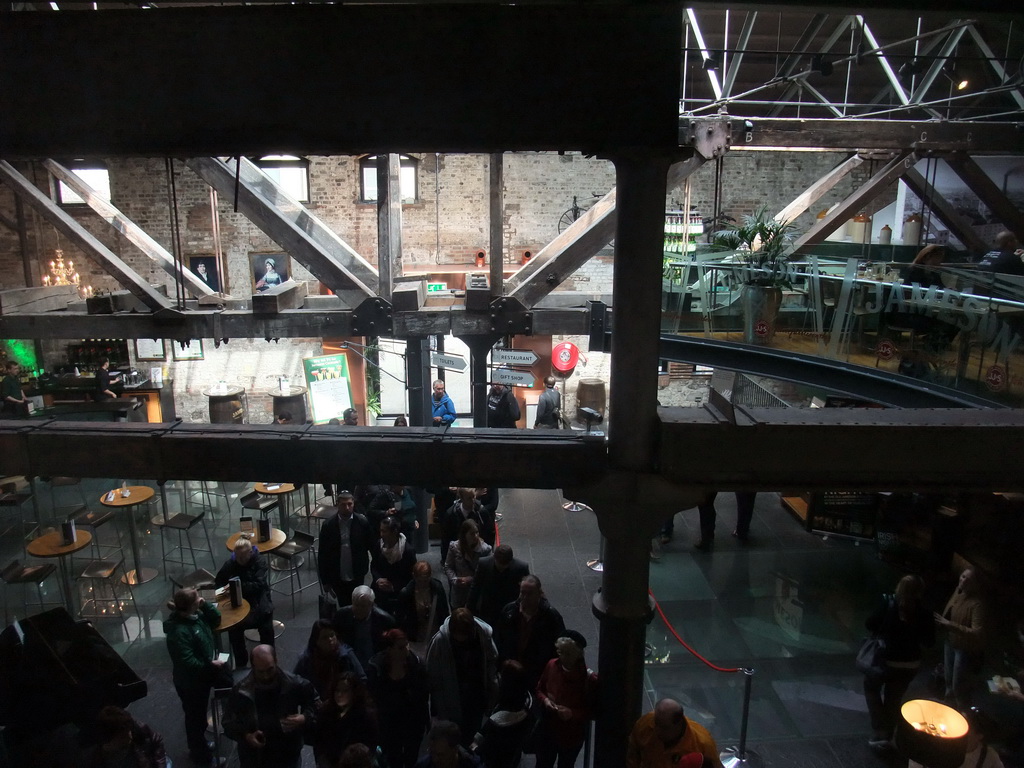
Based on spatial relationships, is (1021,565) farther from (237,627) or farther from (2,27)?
(2,27)

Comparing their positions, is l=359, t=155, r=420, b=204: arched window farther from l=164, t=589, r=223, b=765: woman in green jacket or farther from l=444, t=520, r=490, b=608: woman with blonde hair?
l=164, t=589, r=223, b=765: woman in green jacket

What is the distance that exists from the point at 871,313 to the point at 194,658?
5.95 metres

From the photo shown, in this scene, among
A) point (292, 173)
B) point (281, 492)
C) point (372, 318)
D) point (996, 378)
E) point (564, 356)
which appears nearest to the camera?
point (996, 378)

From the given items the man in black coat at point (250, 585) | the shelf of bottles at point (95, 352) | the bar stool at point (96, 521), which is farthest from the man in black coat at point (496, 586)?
the shelf of bottles at point (95, 352)

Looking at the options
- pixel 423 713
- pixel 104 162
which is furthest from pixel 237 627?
pixel 104 162

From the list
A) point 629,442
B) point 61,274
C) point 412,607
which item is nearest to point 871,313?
point 629,442

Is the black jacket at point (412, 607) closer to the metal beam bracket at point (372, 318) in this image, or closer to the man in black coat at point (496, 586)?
the man in black coat at point (496, 586)

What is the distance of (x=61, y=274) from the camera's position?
11.7 meters

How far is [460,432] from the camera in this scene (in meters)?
4.12

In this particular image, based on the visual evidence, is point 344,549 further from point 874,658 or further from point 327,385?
point 327,385

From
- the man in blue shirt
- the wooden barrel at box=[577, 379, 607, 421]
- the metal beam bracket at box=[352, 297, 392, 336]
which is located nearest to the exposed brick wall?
the wooden barrel at box=[577, 379, 607, 421]

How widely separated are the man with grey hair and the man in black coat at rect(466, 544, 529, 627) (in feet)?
2.18

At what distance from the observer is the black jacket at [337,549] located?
19.2ft

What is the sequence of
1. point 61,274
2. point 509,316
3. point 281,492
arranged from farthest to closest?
point 61,274, point 281,492, point 509,316
